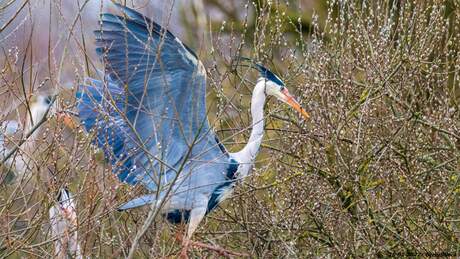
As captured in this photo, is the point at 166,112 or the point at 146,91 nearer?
the point at 166,112

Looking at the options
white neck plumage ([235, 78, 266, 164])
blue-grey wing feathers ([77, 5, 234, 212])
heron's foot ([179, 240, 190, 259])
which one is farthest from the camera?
white neck plumage ([235, 78, 266, 164])

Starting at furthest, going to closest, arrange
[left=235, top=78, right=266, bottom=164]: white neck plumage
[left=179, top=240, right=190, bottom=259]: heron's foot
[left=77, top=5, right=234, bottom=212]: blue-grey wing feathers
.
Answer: [left=235, top=78, right=266, bottom=164]: white neck plumage → [left=77, top=5, right=234, bottom=212]: blue-grey wing feathers → [left=179, top=240, right=190, bottom=259]: heron's foot

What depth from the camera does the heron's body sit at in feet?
18.7

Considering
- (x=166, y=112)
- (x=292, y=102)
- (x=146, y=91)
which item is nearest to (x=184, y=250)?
(x=166, y=112)

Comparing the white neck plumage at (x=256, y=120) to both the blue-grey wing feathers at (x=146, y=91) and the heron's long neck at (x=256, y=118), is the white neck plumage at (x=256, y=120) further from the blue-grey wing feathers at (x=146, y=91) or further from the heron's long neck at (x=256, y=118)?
the blue-grey wing feathers at (x=146, y=91)

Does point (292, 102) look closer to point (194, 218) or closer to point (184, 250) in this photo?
point (194, 218)

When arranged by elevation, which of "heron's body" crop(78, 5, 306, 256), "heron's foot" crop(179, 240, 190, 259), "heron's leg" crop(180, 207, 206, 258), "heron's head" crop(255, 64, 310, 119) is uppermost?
"heron's head" crop(255, 64, 310, 119)

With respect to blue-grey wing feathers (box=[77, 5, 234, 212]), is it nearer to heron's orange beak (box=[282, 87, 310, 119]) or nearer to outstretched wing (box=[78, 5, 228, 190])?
outstretched wing (box=[78, 5, 228, 190])

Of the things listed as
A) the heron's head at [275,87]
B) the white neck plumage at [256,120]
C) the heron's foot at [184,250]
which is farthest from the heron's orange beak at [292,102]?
the heron's foot at [184,250]

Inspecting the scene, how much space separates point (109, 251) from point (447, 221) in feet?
6.47

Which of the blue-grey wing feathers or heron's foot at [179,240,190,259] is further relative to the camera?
the blue-grey wing feathers

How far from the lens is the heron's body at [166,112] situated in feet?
18.7

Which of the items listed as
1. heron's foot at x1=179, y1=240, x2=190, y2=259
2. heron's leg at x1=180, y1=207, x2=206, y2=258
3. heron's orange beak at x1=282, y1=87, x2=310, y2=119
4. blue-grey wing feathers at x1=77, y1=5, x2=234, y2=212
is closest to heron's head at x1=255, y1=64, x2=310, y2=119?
heron's orange beak at x1=282, y1=87, x2=310, y2=119

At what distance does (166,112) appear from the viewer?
228 inches
